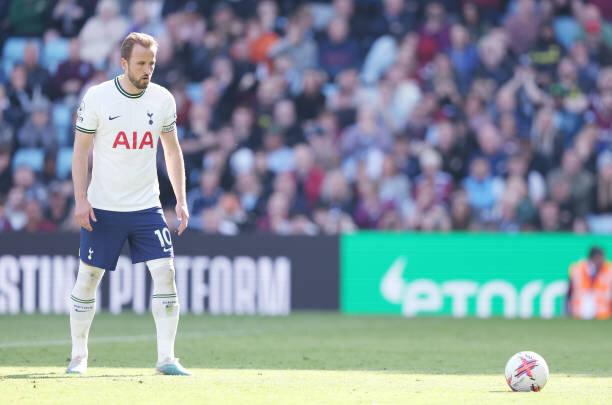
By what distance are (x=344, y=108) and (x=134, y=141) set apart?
427 inches

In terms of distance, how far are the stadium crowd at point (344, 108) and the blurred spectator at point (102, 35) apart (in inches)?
0.9

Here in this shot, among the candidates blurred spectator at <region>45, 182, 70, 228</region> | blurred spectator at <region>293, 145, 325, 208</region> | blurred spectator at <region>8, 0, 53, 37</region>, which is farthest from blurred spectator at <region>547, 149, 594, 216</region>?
blurred spectator at <region>8, 0, 53, 37</region>

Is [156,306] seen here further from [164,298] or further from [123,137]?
[123,137]

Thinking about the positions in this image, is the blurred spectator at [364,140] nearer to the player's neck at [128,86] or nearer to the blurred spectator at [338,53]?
the blurred spectator at [338,53]

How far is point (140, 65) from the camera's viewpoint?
9.27m

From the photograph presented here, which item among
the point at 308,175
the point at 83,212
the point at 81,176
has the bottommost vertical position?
the point at 83,212

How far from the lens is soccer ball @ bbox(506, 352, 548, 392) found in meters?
8.50

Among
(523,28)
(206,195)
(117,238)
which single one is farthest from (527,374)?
(523,28)

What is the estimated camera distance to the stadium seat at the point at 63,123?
20.6 m

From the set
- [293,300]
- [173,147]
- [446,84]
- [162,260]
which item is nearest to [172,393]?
[162,260]

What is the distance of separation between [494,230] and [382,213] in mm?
1516

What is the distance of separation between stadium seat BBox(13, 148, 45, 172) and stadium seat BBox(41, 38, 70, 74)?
70.6 inches

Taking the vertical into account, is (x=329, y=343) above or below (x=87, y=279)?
below

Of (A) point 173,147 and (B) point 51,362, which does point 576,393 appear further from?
(B) point 51,362
